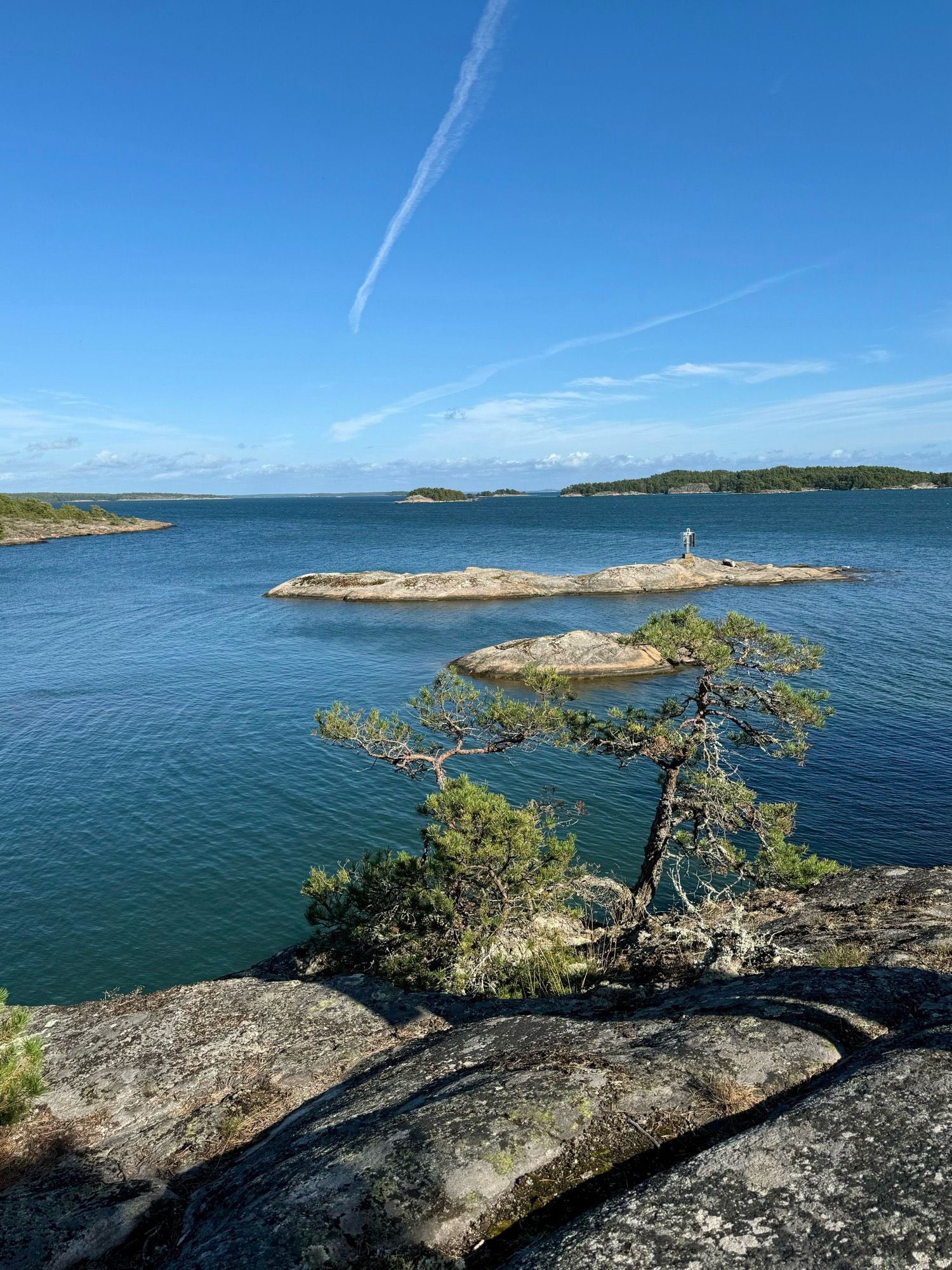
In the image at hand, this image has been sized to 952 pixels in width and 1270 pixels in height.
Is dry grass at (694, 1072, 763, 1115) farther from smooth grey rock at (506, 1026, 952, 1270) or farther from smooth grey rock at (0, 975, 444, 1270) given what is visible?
smooth grey rock at (0, 975, 444, 1270)

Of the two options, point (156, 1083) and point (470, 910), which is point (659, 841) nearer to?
point (470, 910)

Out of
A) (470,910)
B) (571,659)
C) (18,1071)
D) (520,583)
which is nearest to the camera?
(18,1071)

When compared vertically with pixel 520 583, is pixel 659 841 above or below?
below

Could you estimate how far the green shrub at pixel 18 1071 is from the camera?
10133 millimetres

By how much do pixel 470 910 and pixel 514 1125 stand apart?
31.1 feet

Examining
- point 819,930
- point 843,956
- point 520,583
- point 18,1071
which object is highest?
point 520,583

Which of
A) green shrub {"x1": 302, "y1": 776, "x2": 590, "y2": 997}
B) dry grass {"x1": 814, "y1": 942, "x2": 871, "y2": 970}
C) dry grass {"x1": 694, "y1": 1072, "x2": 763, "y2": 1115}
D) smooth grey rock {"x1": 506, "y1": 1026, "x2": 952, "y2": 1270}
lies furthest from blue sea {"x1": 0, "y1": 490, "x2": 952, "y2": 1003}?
smooth grey rock {"x1": 506, "y1": 1026, "x2": 952, "y2": 1270}

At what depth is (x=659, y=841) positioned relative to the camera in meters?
20.1

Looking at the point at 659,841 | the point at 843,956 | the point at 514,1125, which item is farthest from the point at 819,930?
the point at 514,1125

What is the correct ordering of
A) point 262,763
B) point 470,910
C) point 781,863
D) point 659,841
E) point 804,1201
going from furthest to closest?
1. point 262,763
2. point 659,841
3. point 781,863
4. point 470,910
5. point 804,1201

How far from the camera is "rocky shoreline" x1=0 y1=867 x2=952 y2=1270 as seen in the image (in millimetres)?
5113

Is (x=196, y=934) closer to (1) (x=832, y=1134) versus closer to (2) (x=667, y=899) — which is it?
(2) (x=667, y=899)

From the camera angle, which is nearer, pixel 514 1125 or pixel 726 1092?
pixel 514 1125

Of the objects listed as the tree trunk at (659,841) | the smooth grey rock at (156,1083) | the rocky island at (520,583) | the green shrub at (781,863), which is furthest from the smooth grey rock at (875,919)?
the rocky island at (520,583)
